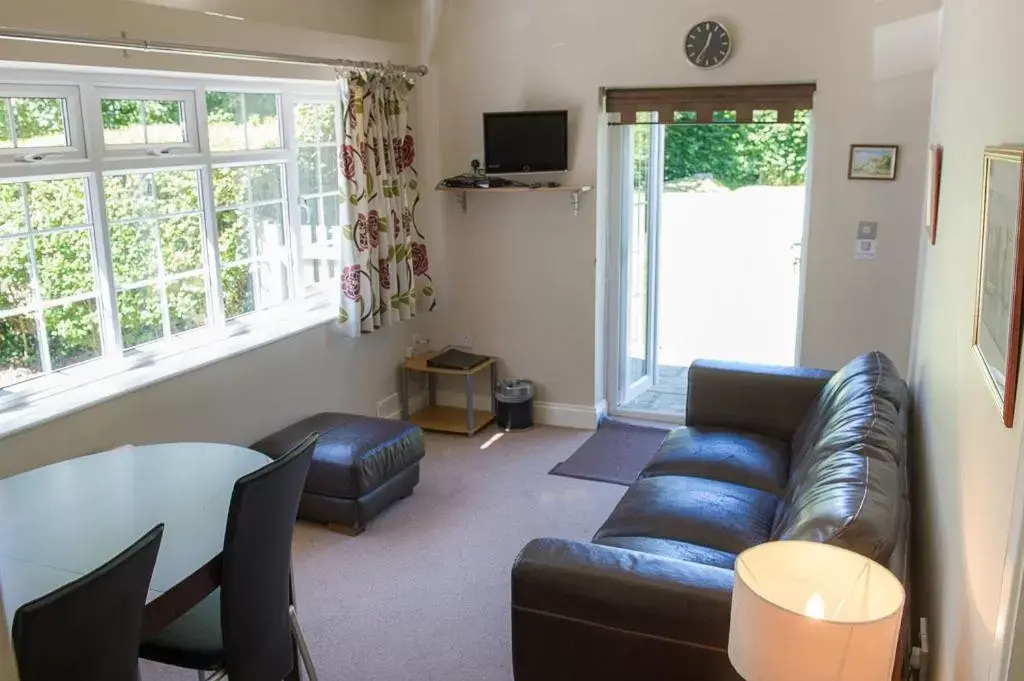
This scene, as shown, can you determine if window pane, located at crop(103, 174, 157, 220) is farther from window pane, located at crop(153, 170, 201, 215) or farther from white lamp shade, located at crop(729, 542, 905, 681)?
white lamp shade, located at crop(729, 542, 905, 681)

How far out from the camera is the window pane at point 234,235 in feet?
13.6

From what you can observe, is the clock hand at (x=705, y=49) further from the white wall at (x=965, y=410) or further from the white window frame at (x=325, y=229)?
the white window frame at (x=325, y=229)

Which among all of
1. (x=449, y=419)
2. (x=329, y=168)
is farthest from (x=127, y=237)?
(x=449, y=419)

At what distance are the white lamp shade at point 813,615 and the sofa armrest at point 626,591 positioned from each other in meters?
0.27

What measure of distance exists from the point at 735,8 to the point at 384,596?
3379 millimetres

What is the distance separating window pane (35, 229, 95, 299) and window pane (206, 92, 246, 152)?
0.85 meters

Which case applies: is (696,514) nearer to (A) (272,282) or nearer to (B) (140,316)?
(B) (140,316)

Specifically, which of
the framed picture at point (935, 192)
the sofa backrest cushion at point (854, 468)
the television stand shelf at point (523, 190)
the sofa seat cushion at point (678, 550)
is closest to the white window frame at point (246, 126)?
the television stand shelf at point (523, 190)

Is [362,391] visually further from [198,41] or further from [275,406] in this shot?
[198,41]

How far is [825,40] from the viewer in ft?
14.1

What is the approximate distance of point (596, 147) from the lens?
4.88m

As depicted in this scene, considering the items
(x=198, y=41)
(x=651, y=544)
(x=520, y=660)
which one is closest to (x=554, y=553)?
(x=520, y=660)

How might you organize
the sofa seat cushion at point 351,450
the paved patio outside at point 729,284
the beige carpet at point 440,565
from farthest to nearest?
1. the paved patio outside at point 729,284
2. the sofa seat cushion at point 351,450
3. the beige carpet at point 440,565

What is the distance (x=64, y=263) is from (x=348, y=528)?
5.38 ft
